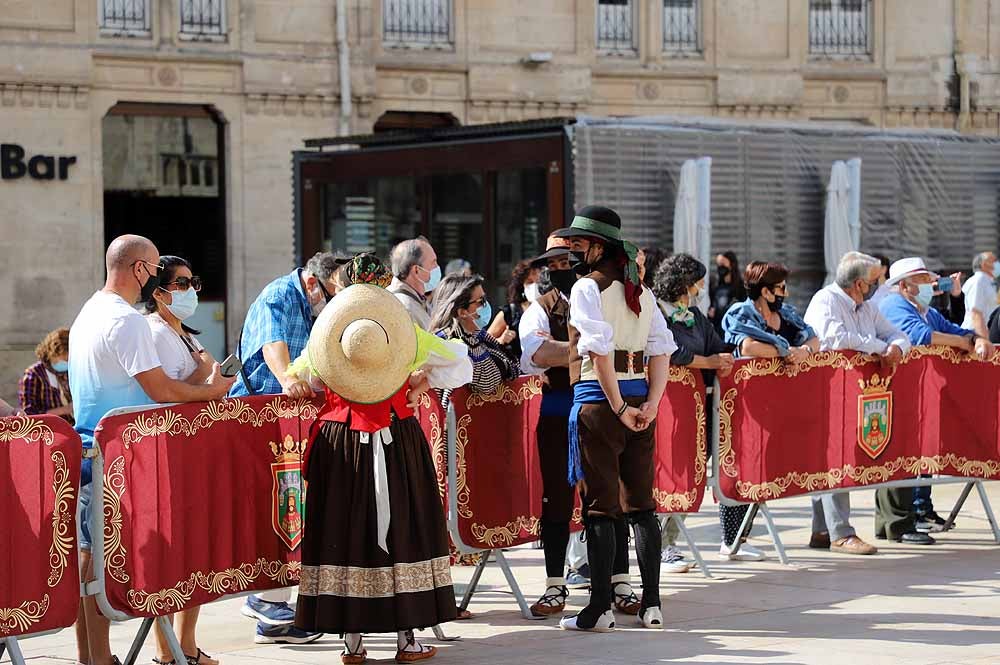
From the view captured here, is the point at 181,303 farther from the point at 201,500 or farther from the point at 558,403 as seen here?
the point at 558,403

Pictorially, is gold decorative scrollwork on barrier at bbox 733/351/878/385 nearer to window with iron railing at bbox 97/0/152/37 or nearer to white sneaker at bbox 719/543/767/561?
white sneaker at bbox 719/543/767/561

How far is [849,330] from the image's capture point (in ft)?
36.6

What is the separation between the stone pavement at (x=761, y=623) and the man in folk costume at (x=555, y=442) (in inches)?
8.3

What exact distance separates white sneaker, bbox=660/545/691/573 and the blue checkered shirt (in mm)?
3068

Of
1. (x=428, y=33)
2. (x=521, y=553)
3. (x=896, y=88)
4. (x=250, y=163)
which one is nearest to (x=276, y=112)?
(x=250, y=163)

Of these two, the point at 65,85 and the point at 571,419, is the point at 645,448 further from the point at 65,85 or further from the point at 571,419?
the point at 65,85

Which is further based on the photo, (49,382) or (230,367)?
(49,382)

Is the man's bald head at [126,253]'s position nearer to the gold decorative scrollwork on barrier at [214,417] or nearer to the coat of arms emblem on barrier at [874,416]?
the gold decorative scrollwork on barrier at [214,417]

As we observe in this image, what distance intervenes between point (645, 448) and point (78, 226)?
17.5 m

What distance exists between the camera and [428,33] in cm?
2727

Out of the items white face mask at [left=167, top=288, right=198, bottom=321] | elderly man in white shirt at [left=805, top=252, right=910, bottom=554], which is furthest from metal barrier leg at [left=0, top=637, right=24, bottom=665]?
elderly man in white shirt at [left=805, top=252, right=910, bottom=554]

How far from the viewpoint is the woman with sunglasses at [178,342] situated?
7.91 m

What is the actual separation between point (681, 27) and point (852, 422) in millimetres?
18880

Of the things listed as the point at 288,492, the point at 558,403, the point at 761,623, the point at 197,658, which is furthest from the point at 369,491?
the point at 761,623
